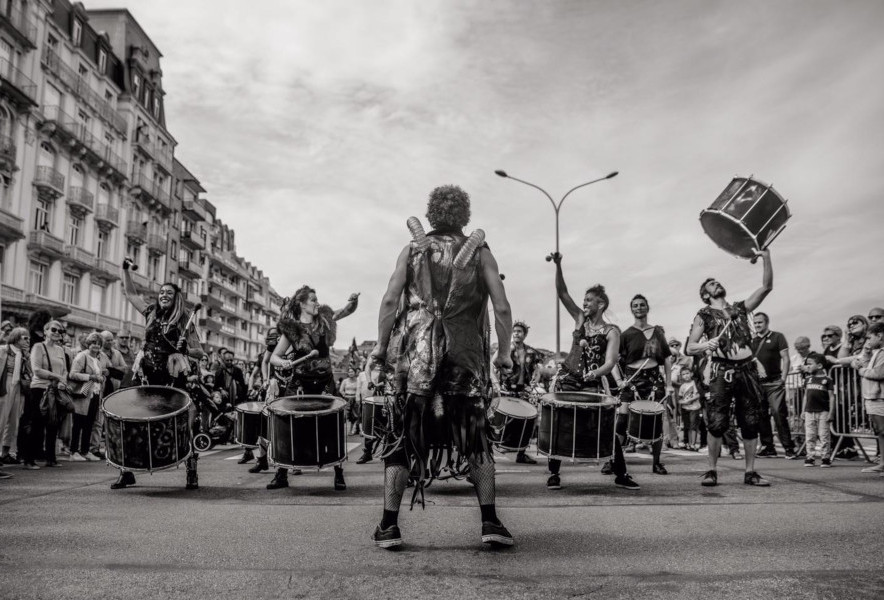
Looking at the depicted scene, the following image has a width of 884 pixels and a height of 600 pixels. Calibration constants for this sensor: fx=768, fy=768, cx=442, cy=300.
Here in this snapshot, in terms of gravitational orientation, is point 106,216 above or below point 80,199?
below

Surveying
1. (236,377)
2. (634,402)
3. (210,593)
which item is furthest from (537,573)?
(236,377)

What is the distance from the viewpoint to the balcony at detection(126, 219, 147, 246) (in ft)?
159

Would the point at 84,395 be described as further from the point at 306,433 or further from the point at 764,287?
the point at 764,287

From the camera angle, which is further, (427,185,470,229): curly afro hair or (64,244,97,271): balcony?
(64,244,97,271): balcony

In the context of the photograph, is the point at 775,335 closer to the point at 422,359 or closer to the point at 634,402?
the point at 634,402

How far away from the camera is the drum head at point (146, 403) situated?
6.67m

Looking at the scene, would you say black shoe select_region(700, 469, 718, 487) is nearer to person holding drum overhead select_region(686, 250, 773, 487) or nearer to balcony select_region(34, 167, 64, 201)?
person holding drum overhead select_region(686, 250, 773, 487)

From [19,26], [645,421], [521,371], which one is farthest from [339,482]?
[19,26]

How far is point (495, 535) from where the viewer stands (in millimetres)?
4191

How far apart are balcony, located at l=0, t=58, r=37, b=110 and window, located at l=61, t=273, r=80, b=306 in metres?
Result: 9.28

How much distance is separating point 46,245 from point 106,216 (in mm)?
7985

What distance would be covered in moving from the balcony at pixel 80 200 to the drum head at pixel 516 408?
37112 mm

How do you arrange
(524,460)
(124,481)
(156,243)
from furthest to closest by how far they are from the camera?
(156,243), (524,460), (124,481)

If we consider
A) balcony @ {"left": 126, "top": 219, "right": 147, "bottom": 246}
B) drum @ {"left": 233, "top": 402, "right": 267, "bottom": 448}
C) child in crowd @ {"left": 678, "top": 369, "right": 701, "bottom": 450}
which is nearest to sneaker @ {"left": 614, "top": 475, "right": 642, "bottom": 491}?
drum @ {"left": 233, "top": 402, "right": 267, "bottom": 448}
